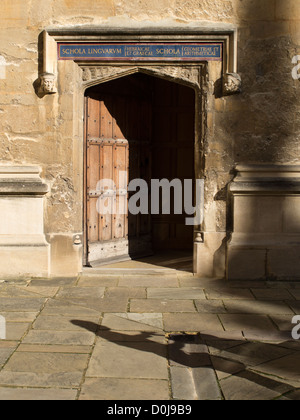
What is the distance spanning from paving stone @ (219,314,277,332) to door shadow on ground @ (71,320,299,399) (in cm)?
35

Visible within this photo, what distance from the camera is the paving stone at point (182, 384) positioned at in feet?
11.0

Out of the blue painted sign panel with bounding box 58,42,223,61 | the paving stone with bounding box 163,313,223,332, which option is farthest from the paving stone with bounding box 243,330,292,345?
the blue painted sign panel with bounding box 58,42,223,61

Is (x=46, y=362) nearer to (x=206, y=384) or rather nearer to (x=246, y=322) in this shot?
(x=206, y=384)

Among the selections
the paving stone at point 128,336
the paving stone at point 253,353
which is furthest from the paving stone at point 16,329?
the paving stone at point 253,353

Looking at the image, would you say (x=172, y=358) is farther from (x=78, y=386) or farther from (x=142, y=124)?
(x=142, y=124)

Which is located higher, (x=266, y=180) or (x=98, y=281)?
(x=266, y=180)

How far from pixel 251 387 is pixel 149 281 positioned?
2947 mm

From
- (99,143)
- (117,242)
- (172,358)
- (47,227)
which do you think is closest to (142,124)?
(99,143)

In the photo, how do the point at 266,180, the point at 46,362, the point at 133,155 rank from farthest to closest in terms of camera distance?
the point at 133,155, the point at 266,180, the point at 46,362

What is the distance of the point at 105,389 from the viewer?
3.41 meters

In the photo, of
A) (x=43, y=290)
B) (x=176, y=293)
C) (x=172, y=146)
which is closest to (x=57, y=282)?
(x=43, y=290)

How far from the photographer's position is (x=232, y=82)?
6.26 metres

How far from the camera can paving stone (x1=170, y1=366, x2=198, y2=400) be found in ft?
11.0
